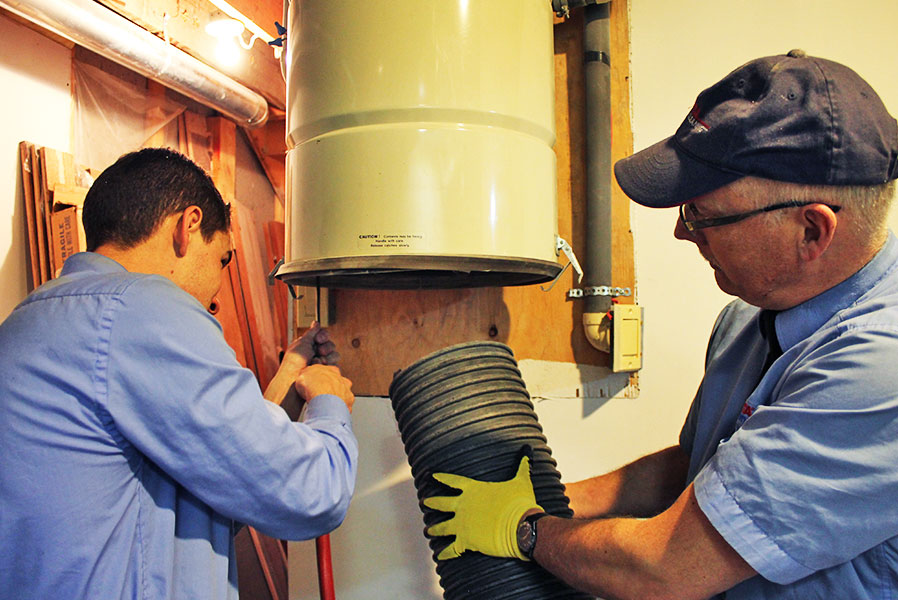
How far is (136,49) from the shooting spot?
184 cm

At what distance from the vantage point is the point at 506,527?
99 cm

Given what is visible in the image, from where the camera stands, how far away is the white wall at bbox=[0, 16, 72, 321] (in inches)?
69.6

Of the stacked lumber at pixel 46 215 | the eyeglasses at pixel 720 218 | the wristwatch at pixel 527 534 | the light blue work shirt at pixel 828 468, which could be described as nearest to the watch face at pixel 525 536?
the wristwatch at pixel 527 534

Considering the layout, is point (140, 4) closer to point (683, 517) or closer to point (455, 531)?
point (455, 531)

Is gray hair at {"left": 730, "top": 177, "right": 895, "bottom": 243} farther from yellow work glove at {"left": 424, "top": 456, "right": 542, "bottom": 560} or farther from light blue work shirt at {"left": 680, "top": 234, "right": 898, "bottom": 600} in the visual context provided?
yellow work glove at {"left": 424, "top": 456, "right": 542, "bottom": 560}

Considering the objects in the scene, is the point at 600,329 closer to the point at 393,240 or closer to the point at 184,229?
the point at 393,240

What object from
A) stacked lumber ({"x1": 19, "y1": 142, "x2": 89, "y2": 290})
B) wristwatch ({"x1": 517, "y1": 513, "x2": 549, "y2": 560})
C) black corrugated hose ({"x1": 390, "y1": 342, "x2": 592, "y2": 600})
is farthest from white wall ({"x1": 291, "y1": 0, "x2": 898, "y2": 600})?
stacked lumber ({"x1": 19, "y1": 142, "x2": 89, "y2": 290})

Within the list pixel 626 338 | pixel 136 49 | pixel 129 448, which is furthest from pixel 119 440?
pixel 136 49

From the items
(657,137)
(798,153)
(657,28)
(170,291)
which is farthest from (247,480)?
(657,28)

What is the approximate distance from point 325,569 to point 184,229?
107 centimetres

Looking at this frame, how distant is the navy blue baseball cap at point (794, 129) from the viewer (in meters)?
0.75

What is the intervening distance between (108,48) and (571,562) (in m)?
1.87

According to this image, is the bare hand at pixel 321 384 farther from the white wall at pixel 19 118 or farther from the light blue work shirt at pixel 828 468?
the white wall at pixel 19 118

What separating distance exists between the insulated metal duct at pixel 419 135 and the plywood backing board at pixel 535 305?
0.43 metres
